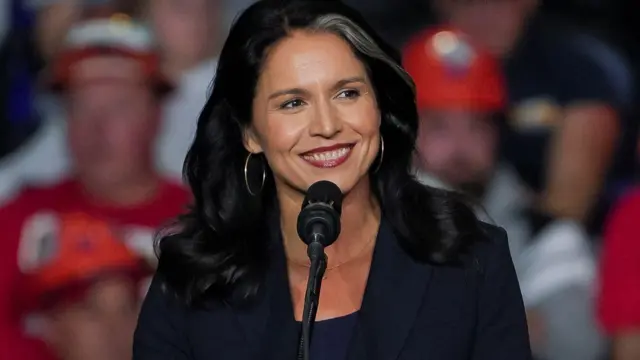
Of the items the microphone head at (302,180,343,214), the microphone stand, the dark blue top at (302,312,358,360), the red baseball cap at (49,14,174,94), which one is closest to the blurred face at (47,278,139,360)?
the red baseball cap at (49,14,174,94)

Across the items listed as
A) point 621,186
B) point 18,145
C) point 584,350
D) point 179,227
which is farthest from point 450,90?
point 179,227

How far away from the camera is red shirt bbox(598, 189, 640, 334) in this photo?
4.00 metres

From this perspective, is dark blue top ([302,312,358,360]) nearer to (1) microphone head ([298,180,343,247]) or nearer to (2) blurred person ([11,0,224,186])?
(1) microphone head ([298,180,343,247])

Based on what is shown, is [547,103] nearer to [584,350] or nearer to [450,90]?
[450,90]

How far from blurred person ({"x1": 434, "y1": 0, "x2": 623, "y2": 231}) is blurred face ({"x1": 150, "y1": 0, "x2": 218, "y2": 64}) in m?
0.77

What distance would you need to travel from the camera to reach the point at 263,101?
226 centimetres

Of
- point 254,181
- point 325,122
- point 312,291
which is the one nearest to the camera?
point 312,291

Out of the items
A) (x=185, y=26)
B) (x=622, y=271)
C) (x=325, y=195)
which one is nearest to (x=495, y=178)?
(x=622, y=271)

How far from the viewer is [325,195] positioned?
1986 millimetres

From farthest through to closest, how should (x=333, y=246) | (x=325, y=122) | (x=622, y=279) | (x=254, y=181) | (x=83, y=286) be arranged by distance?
(x=622, y=279), (x=83, y=286), (x=254, y=181), (x=333, y=246), (x=325, y=122)

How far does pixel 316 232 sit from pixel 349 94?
1.22ft

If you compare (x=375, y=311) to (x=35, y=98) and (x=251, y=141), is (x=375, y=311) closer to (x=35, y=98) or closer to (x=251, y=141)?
(x=251, y=141)

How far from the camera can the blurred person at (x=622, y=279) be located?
4.00 meters

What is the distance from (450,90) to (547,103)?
1.09 ft
